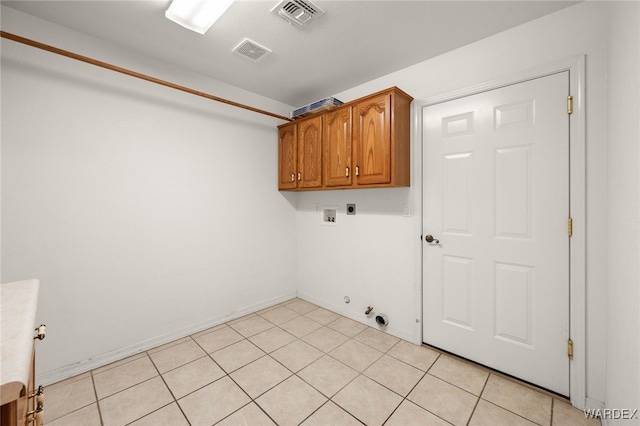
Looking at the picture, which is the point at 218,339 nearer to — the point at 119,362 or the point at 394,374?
the point at 119,362

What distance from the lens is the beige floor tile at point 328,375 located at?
1.85m

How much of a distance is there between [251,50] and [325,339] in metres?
2.74

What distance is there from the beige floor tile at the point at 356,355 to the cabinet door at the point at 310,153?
1.64 m

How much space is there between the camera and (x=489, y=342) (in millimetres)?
2033

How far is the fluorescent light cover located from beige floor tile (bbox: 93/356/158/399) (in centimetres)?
264

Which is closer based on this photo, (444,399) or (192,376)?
(444,399)

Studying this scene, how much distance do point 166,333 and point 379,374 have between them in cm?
199

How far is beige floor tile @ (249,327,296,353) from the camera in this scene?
7.82 ft

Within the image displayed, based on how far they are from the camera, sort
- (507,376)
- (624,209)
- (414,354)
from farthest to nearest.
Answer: (414,354)
(507,376)
(624,209)

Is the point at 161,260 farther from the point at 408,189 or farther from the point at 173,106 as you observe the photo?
the point at 408,189

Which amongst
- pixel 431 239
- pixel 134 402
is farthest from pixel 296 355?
pixel 431 239

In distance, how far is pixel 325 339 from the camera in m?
2.51

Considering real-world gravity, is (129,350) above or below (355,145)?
below

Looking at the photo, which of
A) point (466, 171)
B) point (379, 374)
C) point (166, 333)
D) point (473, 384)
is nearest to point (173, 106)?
point (166, 333)
